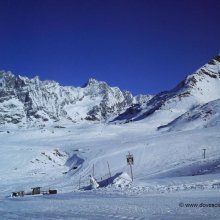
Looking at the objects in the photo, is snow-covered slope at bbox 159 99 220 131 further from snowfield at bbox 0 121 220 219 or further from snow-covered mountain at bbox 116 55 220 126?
snow-covered mountain at bbox 116 55 220 126

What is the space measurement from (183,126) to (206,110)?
939 centimetres

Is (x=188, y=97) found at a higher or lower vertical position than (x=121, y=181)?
higher

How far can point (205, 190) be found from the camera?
23.5 m

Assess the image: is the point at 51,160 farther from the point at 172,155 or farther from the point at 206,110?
the point at 206,110

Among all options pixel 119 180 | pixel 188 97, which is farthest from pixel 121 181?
pixel 188 97

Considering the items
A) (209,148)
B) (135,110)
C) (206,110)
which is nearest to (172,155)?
(209,148)

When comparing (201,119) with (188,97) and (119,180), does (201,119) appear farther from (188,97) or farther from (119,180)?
(188,97)

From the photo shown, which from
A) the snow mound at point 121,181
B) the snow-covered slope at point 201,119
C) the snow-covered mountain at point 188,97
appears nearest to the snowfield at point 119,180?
the snow mound at point 121,181

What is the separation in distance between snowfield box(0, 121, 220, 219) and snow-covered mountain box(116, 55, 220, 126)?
69272 mm

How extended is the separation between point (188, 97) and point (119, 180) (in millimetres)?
131957

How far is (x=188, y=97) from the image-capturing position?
16262cm

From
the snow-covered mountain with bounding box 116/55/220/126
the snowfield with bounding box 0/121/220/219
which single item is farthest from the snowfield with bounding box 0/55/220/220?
the snow-covered mountain with bounding box 116/55/220/126

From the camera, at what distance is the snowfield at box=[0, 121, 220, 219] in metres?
17.8

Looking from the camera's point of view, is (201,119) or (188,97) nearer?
(201,119)
